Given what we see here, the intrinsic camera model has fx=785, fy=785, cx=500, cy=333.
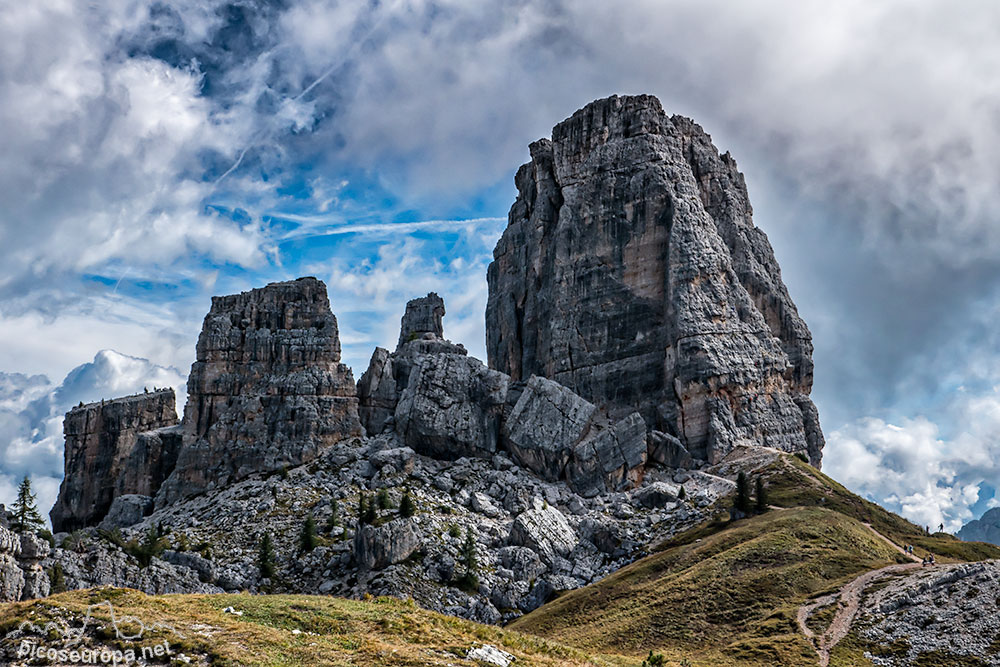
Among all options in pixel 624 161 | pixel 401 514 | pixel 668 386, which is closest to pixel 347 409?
pixel 401 514

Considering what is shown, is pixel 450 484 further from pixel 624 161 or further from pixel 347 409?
pixel 624 161

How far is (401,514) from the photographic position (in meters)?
107

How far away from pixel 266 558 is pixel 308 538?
5839 millimetres

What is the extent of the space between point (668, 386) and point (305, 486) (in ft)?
219

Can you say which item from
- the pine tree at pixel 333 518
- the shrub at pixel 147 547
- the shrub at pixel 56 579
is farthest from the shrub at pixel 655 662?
the shrub at pixel 147 547

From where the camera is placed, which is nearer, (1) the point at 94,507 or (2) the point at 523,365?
(1) the point at 94,507

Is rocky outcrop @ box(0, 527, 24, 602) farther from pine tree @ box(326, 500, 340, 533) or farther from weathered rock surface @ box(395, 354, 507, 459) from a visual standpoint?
weathered rock surface @ box(395, 354, 507, 459)

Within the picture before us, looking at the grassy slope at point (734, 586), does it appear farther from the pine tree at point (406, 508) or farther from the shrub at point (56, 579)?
the shrub at point (56, 579)

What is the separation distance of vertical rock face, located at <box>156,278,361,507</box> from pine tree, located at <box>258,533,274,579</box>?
2841cm

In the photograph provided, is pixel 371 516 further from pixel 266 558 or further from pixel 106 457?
pixel 106 457

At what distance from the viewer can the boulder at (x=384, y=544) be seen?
9675 cm

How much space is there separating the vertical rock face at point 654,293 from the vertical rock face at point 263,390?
44177 millimetres

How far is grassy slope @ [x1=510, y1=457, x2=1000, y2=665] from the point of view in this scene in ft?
234

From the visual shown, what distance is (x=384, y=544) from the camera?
320ft
